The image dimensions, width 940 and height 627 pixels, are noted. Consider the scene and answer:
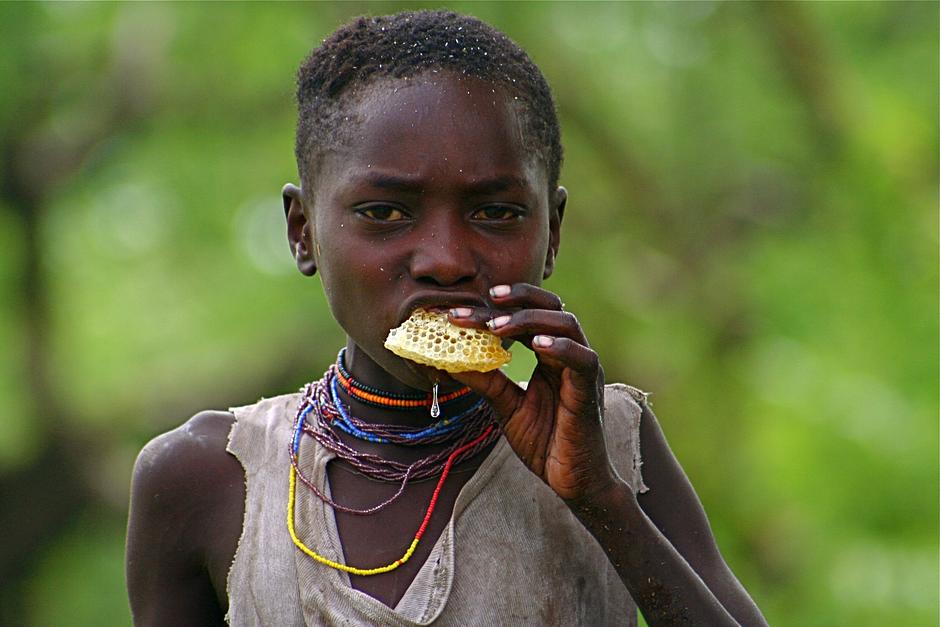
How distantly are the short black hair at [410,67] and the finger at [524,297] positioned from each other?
350 millimetres

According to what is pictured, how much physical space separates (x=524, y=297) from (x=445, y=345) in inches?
6.3

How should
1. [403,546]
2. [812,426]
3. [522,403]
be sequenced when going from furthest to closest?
[812,426] → [403,546] → [522,403]

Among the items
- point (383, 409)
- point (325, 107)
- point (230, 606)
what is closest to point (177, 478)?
point (230, 606)

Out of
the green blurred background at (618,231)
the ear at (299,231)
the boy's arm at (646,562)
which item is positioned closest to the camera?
the boy's arm at (646,562)

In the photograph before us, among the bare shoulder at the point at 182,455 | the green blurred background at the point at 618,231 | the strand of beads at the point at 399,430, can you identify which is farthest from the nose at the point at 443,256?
the green blurred background at the point at 618,231

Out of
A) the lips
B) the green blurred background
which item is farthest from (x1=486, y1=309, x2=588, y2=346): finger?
the green blurred background

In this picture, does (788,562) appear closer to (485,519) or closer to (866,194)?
(866,194)

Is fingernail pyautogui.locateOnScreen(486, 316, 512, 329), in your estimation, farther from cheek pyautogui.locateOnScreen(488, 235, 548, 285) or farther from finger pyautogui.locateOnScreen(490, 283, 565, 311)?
cheek pyautogui.locateOnScreen(488, 235, 548, 285)

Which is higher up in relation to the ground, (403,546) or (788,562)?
(403,546)

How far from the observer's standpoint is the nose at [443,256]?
2.16m

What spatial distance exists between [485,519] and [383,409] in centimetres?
31

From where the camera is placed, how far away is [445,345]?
213 cm

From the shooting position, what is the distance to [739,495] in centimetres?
719

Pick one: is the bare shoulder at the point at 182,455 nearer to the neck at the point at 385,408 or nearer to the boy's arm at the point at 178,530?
the boy's arm at the point at 178,530
